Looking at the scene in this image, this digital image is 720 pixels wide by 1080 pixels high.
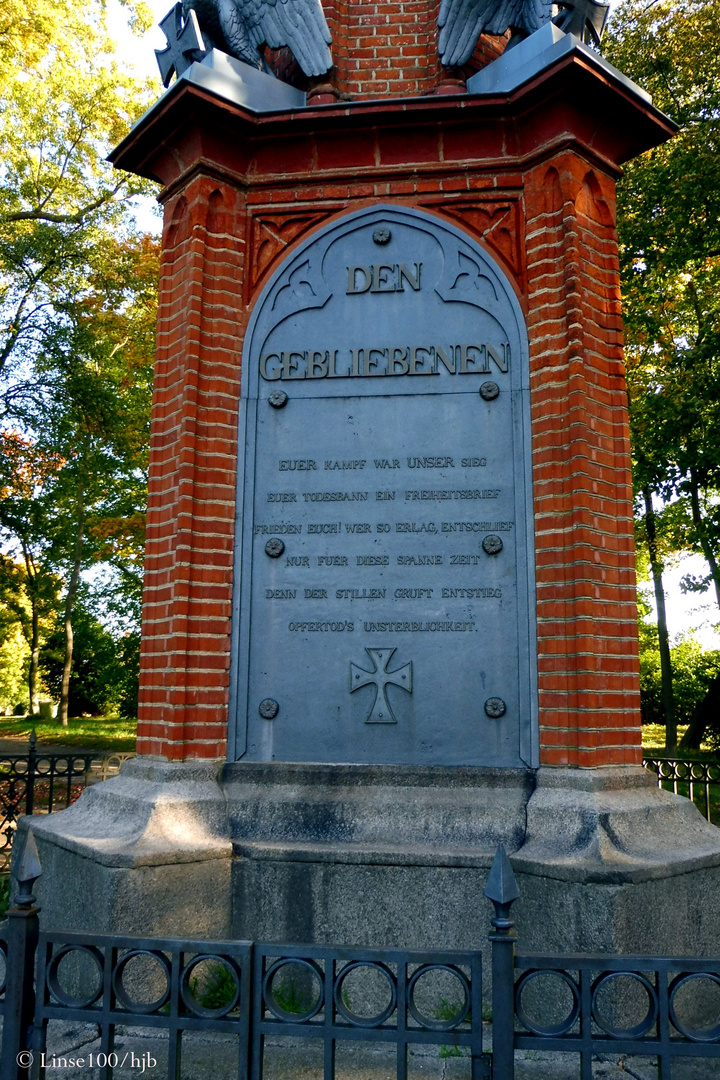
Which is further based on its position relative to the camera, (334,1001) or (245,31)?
(245,31)

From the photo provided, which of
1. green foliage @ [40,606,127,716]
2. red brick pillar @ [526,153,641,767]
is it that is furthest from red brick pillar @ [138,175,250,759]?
green foliage @ [40,606,127,716]

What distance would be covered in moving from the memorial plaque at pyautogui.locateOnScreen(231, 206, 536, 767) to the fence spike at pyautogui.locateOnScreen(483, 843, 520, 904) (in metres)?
1.83

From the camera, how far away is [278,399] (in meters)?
4.90

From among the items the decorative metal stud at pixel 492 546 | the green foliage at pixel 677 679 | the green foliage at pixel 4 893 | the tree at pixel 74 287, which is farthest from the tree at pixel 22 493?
the green foliage at pixel 677 679

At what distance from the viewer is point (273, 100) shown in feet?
17.0

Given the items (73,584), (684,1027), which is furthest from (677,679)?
(684,1027)

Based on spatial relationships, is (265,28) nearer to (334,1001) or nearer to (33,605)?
(334,1001)

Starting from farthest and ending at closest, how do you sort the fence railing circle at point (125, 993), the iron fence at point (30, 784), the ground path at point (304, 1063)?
the iron fence at point (30, 784) < the ground path at point (304, 1063) < the fence railing circle at point (125, 993)

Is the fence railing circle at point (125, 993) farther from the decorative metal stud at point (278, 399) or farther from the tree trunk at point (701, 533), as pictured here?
the tree trunk at point (701, 533)

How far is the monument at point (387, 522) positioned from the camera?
407 cm

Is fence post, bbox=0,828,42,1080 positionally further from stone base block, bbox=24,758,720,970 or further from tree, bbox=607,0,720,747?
tree, bbox=607,0,720,747

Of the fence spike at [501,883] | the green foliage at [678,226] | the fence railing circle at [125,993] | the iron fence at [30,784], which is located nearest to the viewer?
the fence spike at [501,883]

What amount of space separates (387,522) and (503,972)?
2588mm

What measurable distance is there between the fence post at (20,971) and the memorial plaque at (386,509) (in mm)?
1826
